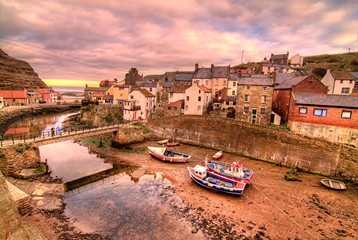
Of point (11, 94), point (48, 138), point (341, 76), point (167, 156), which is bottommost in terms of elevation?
point (167, 156)

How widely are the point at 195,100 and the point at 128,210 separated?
1348 inches

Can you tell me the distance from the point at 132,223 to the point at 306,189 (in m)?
21.8

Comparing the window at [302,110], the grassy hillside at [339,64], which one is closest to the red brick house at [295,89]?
the window at [302,110]

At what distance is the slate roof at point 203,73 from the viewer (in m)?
61.4

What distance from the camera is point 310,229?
55.9ft

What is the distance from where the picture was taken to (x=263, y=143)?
3344 cm

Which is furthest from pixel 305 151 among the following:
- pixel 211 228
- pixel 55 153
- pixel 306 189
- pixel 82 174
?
pixel 55 153

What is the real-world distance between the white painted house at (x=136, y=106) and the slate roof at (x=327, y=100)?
36.7 meters

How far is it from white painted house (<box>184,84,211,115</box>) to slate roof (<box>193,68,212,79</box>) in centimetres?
1342

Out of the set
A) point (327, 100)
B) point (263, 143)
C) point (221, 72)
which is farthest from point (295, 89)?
point (221, 72)

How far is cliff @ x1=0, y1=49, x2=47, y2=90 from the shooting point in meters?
111

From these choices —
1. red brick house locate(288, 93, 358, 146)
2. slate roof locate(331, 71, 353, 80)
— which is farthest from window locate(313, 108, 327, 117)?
slate roof locate(331, 71, 353, 80)

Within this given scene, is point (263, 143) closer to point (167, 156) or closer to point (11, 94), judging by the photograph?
point (167, 156)

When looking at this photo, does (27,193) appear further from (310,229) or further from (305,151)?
(305,151)
